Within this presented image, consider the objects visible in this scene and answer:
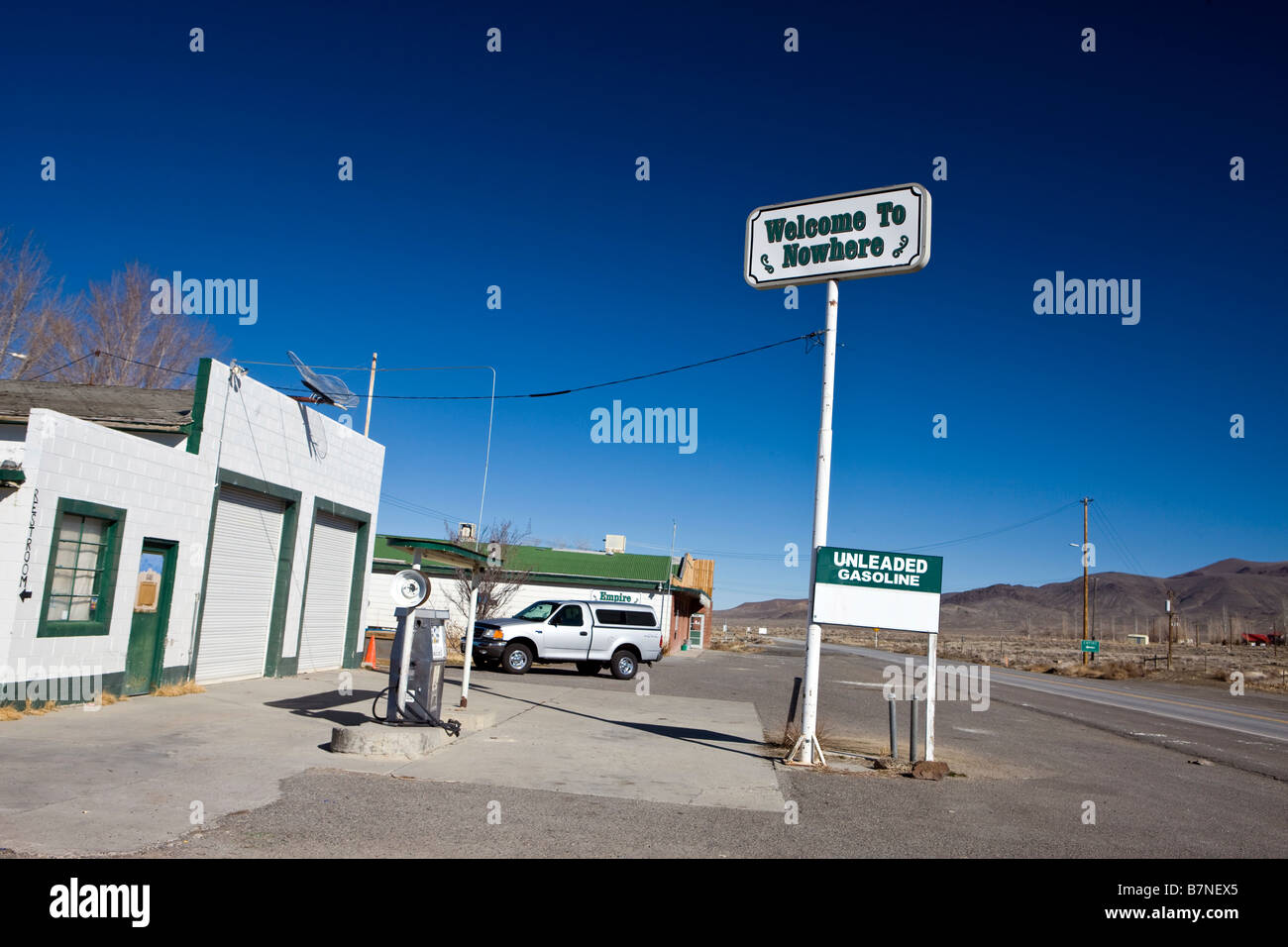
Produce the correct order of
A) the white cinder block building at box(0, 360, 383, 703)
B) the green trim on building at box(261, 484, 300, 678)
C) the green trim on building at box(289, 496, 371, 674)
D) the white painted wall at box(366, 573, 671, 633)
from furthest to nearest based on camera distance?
the white painted wall at box(366, 573, 671, 633)
the green trim on building at box(289, 496, 371, 674)
the green trim on building at box(261, 484, 300, 678)
the white cinder block building at box(0, 360, 383, 703)

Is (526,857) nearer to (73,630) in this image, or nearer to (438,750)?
(438,750)

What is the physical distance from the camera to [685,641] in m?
53.3

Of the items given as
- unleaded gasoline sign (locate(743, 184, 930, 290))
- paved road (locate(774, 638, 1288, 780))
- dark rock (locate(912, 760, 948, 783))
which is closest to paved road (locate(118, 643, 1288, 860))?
dark rock (locate(912, 760, 948, 783))

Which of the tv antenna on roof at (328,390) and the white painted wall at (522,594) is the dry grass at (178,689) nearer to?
the tv antenna on roof at (328,390)

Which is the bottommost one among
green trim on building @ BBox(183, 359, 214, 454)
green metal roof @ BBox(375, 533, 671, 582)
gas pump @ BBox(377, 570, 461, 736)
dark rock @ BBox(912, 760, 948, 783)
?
dark rock @ BBox(912, 760, 948, 783)

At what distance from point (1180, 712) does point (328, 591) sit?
22106mm

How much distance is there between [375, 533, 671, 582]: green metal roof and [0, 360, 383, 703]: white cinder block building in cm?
2164

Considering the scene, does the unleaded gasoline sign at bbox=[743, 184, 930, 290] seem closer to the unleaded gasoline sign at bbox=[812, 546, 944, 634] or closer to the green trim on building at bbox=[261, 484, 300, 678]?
the unleaded gasoline sign at bbox=[812, 546, 944, 634]

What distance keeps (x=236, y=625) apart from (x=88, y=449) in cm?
518

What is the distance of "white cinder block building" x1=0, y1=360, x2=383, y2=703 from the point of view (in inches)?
434

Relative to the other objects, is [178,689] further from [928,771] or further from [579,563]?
[579,563]

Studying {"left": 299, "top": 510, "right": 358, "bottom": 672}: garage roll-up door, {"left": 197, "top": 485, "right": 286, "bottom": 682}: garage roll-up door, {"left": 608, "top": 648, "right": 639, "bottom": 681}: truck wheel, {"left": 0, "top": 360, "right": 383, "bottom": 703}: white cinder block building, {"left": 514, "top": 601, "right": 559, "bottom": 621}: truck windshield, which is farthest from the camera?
{"left": 608, "top": 648, "right": 639, "bottom": 681}: truck wheel

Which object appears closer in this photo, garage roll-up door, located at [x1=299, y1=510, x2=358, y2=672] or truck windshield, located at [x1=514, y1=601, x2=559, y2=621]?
garage roll-up door, located at [x1=299, y1=510, x2=358, y2=672]
